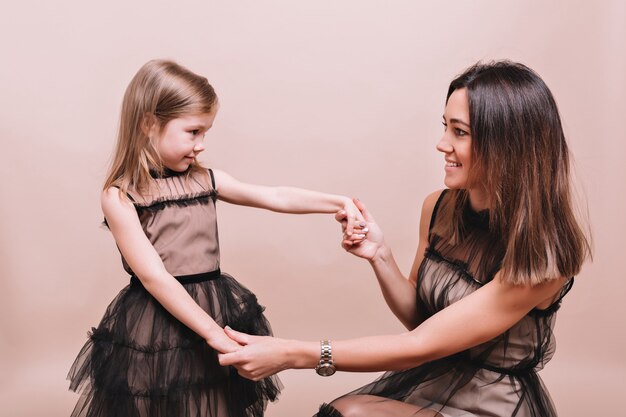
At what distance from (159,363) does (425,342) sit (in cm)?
70

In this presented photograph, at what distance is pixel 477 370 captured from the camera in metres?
2.04

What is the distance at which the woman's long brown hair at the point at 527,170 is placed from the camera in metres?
1.86

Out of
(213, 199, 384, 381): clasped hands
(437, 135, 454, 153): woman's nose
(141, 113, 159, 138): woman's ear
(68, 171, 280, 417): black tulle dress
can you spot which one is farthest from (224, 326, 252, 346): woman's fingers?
(437, 135, 454, 153): woman's nose

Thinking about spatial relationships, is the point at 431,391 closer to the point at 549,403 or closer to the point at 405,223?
the point at 549,403

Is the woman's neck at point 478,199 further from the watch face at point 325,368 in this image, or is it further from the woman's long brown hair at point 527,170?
the watch face at point 325,368

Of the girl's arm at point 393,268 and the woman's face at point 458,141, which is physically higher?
the woman's face at point 458,141

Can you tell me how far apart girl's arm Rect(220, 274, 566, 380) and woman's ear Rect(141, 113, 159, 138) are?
2.01ft

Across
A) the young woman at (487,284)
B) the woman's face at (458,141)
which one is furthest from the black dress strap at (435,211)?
the woman's face at (458,141)

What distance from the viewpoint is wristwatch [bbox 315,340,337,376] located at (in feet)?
6.45

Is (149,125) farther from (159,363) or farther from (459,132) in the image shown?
(459,132)

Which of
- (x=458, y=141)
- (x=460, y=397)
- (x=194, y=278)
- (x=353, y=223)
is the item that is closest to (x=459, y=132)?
(x=458, y=141)

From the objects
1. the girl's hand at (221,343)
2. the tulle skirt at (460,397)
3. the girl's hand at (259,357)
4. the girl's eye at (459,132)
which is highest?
the girl's eye at (459,132)

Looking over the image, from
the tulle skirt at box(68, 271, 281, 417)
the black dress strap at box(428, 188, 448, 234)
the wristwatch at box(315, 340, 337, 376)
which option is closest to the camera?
the wristwatch at box(315, 340, 337, 376)

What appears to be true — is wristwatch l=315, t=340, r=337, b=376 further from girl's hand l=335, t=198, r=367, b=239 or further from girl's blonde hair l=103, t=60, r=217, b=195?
girl's blonde hair l=103, t=60, r=217, b=195
